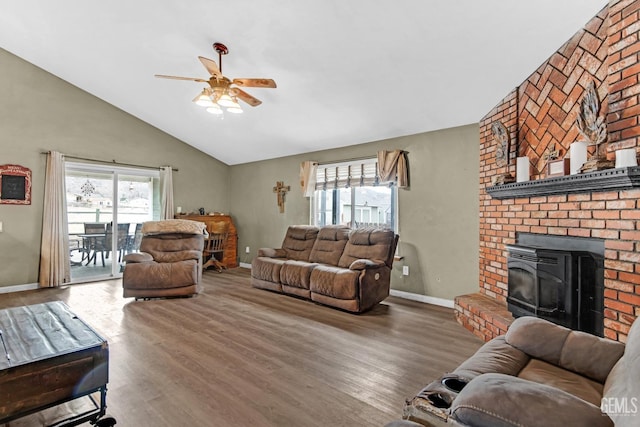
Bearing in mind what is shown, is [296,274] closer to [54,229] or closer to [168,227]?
[168,227]

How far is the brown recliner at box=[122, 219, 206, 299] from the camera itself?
4242 millimetres

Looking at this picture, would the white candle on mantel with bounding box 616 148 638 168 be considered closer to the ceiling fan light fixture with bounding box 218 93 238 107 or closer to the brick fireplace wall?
the brick fireplace wall

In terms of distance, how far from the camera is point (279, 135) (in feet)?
18.2

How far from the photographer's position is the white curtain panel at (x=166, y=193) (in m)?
6.38

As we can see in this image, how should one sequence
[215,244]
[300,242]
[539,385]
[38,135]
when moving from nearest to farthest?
1. [539,385]
2. [38,135]
3. [300,242]
4. [215,244]

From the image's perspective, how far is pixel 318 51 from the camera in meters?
3.34

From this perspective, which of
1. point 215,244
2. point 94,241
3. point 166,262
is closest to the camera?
point 166,262

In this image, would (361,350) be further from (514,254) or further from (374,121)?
(374,121)

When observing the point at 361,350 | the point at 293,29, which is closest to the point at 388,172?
the point at 293,29

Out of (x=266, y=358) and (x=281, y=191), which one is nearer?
(x=266, y=358)

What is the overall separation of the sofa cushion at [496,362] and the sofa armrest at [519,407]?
16.2 inches

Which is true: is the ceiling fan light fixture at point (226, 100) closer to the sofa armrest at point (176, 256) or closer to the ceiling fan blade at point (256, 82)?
the ceiling fan blade at point (256, 82)

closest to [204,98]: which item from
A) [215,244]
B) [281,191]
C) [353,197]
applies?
[353,197]

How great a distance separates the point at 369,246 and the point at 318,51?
2.51 meters
